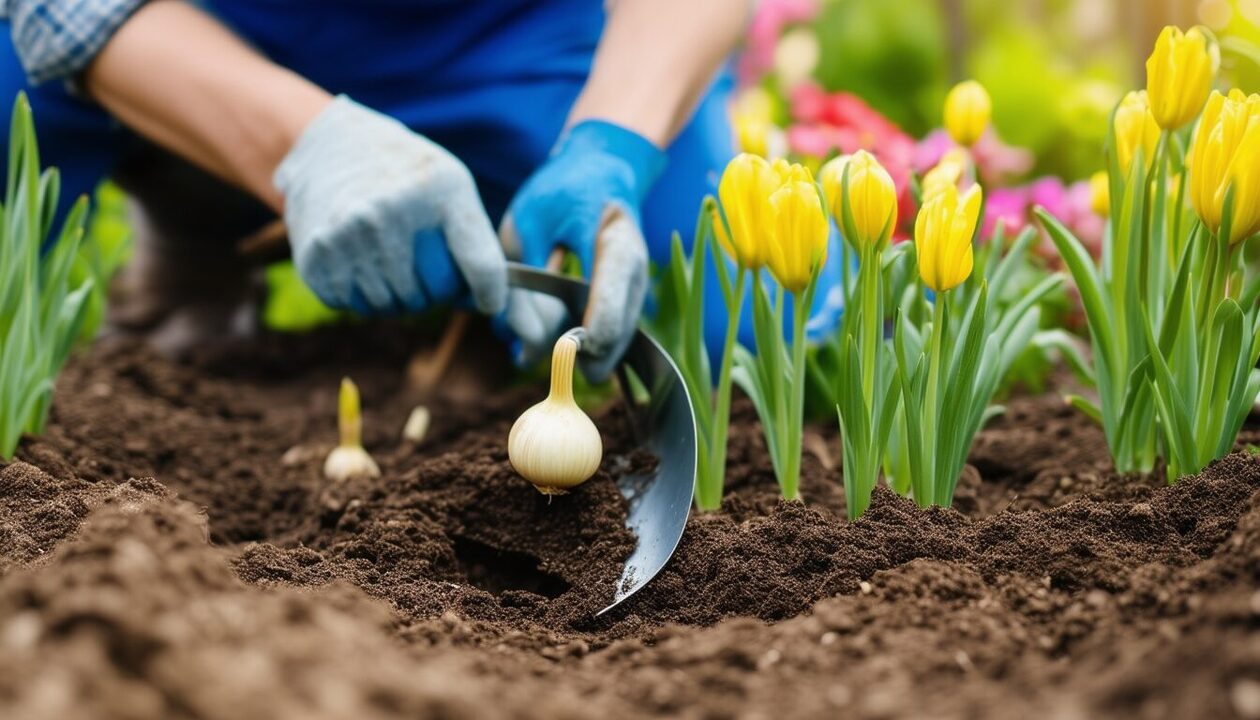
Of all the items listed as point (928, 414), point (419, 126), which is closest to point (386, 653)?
point (928, 414)

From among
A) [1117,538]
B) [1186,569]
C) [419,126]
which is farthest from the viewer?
[419,126]

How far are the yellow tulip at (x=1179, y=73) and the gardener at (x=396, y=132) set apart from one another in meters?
0.66

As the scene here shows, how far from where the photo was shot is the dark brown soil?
687 millimetres

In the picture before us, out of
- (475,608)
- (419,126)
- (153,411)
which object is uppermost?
(419,126)

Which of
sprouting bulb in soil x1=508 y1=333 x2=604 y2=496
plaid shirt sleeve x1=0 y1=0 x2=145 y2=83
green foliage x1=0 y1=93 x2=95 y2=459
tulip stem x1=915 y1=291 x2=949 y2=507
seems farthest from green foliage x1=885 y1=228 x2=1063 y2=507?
plaid shirt sleeve x1=0 y1=0 x2=145 y2=83

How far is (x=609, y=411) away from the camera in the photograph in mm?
1648

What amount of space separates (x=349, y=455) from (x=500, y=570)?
0.42 m

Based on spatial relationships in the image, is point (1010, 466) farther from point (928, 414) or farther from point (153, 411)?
point (153, 411)

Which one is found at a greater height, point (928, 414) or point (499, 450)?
point (928, 414)

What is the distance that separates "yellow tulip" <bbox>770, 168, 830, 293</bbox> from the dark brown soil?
0.86 ft

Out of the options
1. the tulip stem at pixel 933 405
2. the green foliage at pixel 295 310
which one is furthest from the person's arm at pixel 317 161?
the green foliage at pixel 295 310

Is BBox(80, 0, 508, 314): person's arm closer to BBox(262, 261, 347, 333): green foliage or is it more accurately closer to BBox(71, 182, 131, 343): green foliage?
BBox(71, 182, 131, 343): green foliage

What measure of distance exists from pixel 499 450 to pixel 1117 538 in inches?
29.9

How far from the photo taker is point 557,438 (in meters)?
1.26
